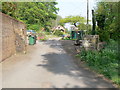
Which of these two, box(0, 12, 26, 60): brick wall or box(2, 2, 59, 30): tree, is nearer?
box(0, 12, 26, 60): brick wall

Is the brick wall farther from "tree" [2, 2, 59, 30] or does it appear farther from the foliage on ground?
"tree" [2, 2, 59, 30]

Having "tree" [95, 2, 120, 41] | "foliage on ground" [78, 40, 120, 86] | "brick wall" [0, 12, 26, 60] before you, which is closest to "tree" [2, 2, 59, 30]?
"tree" [95, 2, 120, 41]

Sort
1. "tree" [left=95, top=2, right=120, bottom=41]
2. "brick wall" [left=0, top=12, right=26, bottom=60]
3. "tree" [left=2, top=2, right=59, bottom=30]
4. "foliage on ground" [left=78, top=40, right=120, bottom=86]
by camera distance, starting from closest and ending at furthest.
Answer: "foliage on ground" [left=78, top=40, right=120, bottom=86] → "brick wall" [left=0, top=12, right=26, bottom=60] → "tree" [left=95, top=2, right=120, bottom=41] → "tree" [left=2, top=2, right=59, bottom=30]

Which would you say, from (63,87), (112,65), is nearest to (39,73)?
(63,87)

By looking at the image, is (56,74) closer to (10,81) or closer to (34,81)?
(34,81)

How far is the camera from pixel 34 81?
19.1 ft

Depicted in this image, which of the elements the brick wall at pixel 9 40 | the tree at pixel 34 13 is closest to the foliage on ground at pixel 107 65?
the brick wall at pixel 9 40

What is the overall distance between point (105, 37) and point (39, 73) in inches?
407

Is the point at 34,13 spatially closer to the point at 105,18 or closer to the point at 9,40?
the point at 105,18

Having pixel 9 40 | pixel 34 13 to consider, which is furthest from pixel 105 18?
pixel 34 13

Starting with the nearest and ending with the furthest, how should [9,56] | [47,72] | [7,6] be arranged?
[47,72], [9,56], [7,6]

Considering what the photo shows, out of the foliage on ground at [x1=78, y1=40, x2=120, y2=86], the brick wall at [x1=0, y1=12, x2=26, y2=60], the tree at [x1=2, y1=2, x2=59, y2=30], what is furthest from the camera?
the tree at [x1=2, y1=2, x2=59, y2=30]

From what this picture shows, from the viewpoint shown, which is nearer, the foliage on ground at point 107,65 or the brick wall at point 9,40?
the foliage on ground at point 107,65

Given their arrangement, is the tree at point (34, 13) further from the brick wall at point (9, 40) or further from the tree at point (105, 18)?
the brick wall at point (9, 40)
